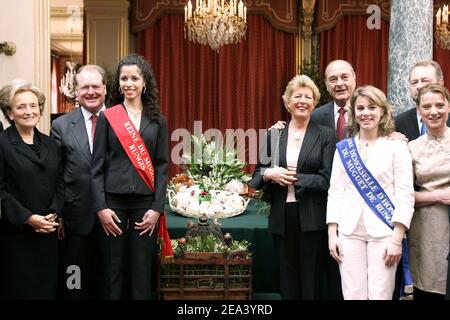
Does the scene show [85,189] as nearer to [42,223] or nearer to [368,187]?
[42,223]

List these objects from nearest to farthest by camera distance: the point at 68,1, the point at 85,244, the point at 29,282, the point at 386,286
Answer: the point at 386,286 < the point at 29,282 < the point at 85,244 < the point at 68,1

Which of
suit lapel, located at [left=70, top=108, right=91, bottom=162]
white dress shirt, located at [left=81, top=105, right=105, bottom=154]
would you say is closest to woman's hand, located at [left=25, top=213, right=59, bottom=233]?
suit lapel, located at [left=70, top=108, right=91, bottom=162]

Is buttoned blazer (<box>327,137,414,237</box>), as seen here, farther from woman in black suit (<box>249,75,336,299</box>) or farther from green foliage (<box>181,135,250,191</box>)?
green foliage (<box>181,135,250,191</box>)

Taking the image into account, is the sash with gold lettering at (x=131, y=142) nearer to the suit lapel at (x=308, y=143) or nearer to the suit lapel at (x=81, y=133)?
the suit lapel at (x=81, y=133)

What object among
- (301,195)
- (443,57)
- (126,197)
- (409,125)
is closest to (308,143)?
(301,195)

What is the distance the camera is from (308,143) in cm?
276

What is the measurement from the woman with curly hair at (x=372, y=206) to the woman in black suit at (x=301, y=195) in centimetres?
21

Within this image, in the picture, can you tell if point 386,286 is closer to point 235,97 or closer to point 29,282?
point 29,282

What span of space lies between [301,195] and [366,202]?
38cm

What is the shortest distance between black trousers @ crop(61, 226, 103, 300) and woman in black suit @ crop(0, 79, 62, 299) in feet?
0.43

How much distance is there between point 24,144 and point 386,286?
5.38 feet

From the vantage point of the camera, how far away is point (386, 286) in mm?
2375

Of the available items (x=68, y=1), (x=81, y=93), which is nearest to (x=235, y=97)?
(x=68, y=1)

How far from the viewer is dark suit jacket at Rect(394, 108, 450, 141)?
2820mm
